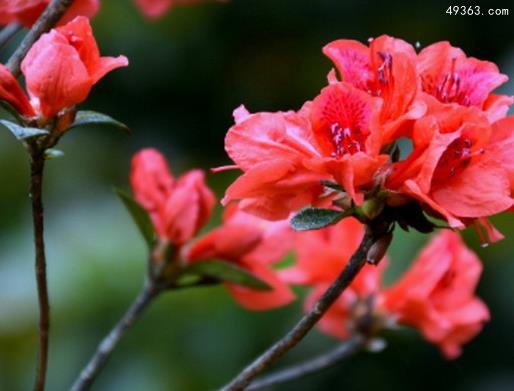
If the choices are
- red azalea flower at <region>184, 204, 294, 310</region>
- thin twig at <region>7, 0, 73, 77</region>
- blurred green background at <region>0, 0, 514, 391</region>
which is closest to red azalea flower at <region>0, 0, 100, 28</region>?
thin twig at <region>7, 0, 73, 77</region>

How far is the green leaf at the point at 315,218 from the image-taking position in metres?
→ 0.82

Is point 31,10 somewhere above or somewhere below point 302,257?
above

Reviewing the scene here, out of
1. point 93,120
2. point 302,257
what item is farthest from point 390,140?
point 302,257

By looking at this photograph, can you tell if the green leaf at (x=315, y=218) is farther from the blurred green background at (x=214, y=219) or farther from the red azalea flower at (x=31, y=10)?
the blurred green background at (x=214, y=219)

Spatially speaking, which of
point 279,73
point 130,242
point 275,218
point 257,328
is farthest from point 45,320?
point 279,73

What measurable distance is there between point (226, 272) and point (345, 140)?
0.28 meters

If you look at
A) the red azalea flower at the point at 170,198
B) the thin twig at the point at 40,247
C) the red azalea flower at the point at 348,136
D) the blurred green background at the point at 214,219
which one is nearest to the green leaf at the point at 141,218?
the red azalea flower at the point at 170,198

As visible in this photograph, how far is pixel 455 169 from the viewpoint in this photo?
83cm

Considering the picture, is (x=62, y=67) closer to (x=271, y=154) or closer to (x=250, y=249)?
(x=271, y=154)

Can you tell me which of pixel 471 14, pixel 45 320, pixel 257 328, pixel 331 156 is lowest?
pixel 257 328

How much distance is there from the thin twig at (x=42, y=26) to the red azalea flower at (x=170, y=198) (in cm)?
25

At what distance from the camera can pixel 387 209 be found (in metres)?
0.83

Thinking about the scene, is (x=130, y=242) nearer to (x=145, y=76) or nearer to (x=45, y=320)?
(x=145, y=76)

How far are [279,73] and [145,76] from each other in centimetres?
32
